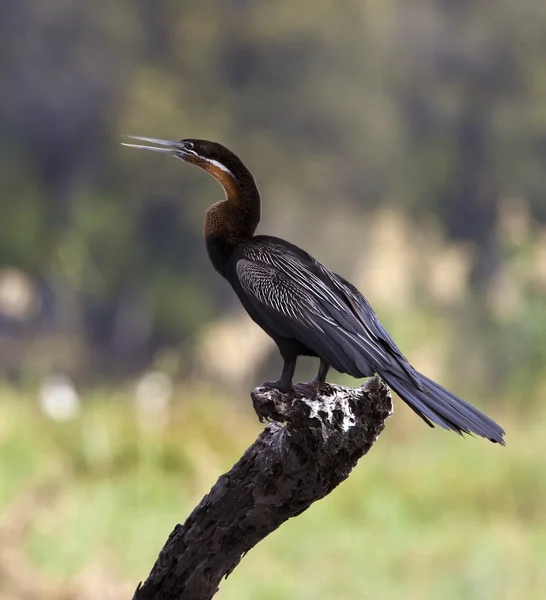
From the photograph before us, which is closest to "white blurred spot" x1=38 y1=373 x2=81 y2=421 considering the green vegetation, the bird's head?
the green vegetation

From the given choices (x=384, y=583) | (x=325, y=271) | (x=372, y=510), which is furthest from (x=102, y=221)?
(x=325, y=271)

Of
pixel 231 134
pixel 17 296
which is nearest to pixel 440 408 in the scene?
pixel 17 296

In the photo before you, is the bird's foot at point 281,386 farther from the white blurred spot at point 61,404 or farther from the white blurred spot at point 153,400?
the white blurred spot at point 61,404

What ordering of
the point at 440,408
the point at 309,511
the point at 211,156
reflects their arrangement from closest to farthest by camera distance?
1. the point at 440,408
2. the point at 211,156
3. the point at 309,511

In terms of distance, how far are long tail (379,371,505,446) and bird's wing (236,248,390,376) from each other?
0.04 meters

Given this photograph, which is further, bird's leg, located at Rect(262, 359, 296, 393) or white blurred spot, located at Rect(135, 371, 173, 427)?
white blurred spot, located at Rect(135, 371, 173, 427)

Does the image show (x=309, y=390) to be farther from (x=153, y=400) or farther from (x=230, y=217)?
(x=153, y=400)

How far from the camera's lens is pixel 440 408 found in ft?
3.84

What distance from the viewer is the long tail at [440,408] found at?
3.73 ft

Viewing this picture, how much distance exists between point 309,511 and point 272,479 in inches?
98.3

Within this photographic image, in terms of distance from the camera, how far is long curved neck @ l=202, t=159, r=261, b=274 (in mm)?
1389

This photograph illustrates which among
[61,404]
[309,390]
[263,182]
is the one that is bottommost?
[309,390]

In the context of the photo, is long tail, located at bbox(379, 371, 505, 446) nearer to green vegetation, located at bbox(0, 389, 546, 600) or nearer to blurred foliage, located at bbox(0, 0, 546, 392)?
green vegetation, located at bbox(0, 389, 546, 600)

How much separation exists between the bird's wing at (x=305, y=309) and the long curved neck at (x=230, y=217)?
5cm
